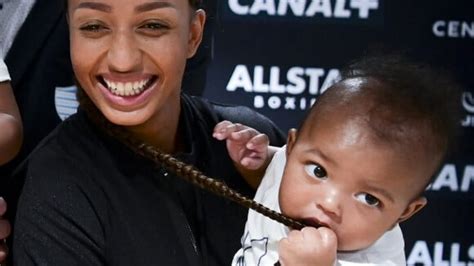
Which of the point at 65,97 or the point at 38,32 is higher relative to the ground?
the point at 38,32

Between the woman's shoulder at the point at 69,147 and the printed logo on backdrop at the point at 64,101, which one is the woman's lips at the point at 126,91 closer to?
the woman's shoulder at the point at 69,147

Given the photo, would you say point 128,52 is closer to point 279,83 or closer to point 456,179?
point 279,83

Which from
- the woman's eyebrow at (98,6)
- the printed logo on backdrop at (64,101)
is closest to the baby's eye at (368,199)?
the woman's eyebrow at (98,6)

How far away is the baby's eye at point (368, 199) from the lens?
48.6 inches

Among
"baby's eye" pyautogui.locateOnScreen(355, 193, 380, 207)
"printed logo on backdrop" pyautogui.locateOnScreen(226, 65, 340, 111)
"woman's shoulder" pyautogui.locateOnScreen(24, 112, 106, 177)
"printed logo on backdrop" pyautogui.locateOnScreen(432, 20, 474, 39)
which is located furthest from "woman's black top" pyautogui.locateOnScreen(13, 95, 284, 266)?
"printed logo on backdrop" pyautogui.locateOnScreen(432, 20, 474, 39)

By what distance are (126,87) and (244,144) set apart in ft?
0.80

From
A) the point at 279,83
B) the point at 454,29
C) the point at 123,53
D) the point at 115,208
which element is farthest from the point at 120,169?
the point at 454,29

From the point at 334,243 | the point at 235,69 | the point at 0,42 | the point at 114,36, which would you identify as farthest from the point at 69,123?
the point at 235,69

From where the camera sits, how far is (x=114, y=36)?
122 cm

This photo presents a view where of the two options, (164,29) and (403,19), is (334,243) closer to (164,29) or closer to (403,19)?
(164,29)

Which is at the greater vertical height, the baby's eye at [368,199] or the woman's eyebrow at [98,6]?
the woman's eyebrow at [98,6]

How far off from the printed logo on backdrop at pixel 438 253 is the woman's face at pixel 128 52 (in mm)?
1655

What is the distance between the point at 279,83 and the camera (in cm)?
260

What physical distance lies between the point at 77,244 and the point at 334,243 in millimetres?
358
